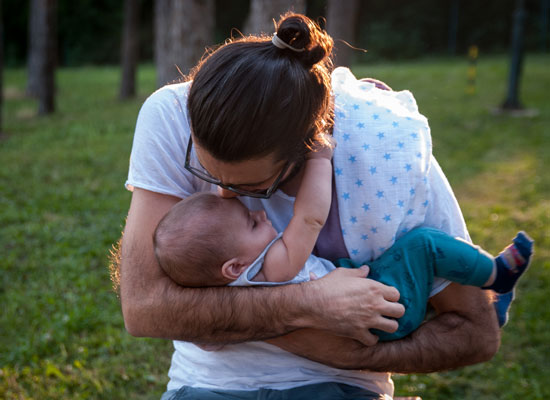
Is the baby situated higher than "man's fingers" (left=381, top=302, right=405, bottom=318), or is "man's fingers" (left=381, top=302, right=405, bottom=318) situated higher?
Result: the baby

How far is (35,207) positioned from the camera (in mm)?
5832

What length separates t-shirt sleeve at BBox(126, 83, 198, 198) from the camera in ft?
5.83

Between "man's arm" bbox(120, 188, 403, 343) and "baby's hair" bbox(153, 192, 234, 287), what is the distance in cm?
5

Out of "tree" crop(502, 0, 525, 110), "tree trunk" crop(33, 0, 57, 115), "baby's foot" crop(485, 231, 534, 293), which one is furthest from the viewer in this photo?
"tree trunk" crop(33, 0, 57, 115)

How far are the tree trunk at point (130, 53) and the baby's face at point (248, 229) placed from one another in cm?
1349

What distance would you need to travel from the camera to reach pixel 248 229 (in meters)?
1.83

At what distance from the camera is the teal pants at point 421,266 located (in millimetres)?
1700

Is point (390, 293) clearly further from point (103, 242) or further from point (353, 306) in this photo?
point (103, 242)

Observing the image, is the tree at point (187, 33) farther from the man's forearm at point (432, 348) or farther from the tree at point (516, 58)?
the tree at point (516, 58)

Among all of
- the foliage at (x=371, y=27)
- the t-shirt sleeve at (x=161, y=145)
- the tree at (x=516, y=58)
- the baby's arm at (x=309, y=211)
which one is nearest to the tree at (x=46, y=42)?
the tree at (x=516, y=58)

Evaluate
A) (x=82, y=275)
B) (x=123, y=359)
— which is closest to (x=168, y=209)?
(x=123, y=359)

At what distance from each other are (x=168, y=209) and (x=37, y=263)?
10.3 feet

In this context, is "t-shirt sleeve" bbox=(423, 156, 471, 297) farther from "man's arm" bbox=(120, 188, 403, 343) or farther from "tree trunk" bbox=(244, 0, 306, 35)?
"tree trunk" bbox=(244, 0, 306, 35)

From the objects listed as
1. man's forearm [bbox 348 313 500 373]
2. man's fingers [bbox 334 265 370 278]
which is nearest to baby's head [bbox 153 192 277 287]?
man's fingers [bbox 334 265 370 278]
